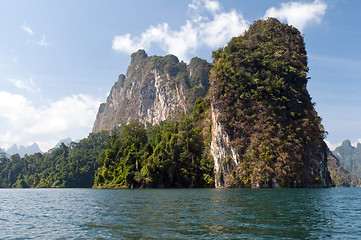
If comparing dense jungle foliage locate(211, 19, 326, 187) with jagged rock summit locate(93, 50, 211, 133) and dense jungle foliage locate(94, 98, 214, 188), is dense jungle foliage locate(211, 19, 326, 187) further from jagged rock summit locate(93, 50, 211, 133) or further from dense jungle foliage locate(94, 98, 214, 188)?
jagged rock summit locate(93, 50, 211, 133)

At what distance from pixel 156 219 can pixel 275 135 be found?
183 feet

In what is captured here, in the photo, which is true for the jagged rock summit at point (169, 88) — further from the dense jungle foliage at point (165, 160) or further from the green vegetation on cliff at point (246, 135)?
the green vegetation on cliff at point (246, 135)

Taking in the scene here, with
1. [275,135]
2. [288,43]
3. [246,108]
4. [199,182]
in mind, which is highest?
[288,43]

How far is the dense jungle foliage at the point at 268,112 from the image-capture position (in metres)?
64.4

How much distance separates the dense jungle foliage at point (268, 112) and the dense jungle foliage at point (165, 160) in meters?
10.5

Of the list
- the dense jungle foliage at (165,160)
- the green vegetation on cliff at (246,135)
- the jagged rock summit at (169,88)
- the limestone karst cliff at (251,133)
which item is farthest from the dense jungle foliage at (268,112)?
the jagged rock summit at (169,88)

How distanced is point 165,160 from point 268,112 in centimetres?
2868

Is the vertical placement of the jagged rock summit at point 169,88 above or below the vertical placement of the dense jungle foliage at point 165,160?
above

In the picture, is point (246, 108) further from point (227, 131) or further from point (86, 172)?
point (86, 172)

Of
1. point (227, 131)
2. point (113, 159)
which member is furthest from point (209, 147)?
point (113, 159)

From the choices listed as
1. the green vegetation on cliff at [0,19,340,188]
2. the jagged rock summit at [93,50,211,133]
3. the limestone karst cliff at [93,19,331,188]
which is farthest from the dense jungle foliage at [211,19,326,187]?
the jagged rock summit at [93,50,211,133]

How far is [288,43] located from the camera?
270 feet

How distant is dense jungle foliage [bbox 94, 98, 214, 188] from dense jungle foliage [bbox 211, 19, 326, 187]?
10.5m

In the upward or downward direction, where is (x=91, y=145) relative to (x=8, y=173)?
upward
